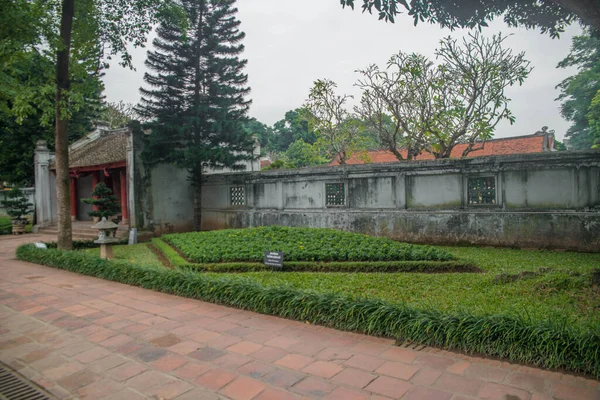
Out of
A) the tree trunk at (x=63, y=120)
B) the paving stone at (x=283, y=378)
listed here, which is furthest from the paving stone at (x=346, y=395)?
the tree trunk at (x=63, y=120)

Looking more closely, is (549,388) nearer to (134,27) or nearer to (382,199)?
(382,199)

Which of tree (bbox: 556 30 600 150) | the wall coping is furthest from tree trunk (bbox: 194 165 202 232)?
tree (bbox: 556 30 600 150)

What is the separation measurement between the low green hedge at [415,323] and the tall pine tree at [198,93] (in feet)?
27.9

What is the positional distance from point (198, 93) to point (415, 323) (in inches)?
500

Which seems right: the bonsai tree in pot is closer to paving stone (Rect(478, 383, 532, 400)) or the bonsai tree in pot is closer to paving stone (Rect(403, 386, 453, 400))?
paving stone (Rect(403, 386, 453, 400))

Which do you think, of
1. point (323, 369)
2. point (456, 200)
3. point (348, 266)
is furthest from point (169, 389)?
point (456, 200)

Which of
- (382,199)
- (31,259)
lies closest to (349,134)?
(382,199)

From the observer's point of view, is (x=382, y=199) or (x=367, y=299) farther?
(x=382, y=199)

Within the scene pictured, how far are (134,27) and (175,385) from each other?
10267 millimetres

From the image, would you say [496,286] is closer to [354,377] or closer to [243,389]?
[354,377]

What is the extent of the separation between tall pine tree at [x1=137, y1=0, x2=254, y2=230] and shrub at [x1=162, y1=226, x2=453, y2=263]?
4.91 m

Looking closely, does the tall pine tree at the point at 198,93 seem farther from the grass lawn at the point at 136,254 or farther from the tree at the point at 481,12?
the tree at the point at 481,12

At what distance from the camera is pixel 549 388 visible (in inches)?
116

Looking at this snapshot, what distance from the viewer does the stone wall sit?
27.6 ft
